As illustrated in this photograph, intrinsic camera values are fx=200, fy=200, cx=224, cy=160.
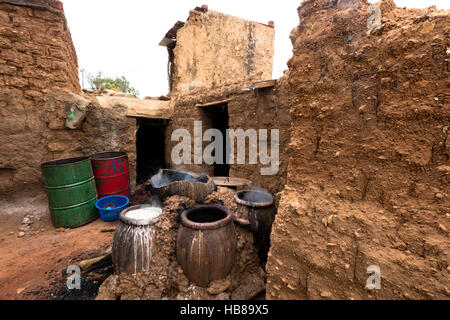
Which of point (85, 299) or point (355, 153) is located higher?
point (355, 153)

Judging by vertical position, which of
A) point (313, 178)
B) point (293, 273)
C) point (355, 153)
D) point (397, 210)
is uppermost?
point (355, 153)

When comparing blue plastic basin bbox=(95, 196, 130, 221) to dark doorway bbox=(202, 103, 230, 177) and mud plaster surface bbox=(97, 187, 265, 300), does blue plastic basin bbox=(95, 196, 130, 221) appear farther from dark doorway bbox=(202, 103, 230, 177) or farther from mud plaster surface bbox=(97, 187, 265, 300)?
dark doorway bbox=(202, 103, 230, 177)

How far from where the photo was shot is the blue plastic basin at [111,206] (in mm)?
3838

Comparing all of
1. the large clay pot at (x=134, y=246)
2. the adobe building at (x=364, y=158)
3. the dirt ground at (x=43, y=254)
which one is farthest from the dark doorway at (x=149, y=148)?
the adobe building at (x=364, y=158)

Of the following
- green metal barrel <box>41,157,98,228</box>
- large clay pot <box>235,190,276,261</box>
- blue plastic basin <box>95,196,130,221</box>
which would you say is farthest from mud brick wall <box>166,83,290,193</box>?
green metal barrel <box>41,157,98,228</box>

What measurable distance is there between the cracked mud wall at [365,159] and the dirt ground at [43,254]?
2576 millimetres

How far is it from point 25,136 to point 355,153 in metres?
5.54

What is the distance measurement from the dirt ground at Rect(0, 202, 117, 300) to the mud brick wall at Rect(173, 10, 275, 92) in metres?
4.90

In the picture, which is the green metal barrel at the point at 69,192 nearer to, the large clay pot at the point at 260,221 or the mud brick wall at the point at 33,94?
the mud brick wall at the point at 33,94

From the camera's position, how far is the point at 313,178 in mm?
1695
